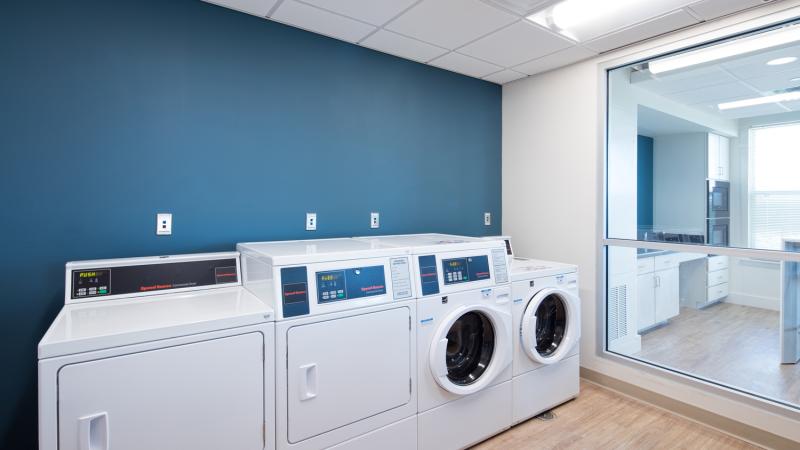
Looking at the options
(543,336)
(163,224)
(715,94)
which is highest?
(715,94)

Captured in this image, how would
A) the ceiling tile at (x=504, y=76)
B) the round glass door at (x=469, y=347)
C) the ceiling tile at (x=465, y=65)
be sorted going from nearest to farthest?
1. the round glass door at (x=469, y=347)
2. the ceiling tile at (x=465, y=65)
3. the ceiling tile at (x=504, y=76)

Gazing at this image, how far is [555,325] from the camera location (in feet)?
9.02

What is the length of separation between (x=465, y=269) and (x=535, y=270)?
606 millimetres

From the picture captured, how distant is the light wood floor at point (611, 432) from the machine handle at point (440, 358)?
1.97 feet

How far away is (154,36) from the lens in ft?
6.97

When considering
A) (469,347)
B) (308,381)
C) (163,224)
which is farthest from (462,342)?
(163,224)

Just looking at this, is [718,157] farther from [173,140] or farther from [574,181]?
[173,140]

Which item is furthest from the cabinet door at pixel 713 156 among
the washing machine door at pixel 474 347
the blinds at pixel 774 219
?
the washing machine door at pixel 474 347

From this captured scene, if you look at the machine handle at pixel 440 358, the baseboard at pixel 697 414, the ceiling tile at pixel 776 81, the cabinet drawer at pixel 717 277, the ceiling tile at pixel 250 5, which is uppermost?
the ceiling tile at pixel 250 5

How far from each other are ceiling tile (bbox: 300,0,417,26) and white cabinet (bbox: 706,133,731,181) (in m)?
2.36

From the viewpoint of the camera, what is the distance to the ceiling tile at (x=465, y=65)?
10.1 feet

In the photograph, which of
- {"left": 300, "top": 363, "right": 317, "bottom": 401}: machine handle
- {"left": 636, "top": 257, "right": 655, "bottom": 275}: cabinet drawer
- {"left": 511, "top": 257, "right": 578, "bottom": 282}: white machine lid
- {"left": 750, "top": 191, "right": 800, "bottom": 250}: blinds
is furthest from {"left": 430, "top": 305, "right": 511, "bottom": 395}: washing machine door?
{"left": 636, "top": 257, "right": 655, "bottom": 275}: cabinet drawer

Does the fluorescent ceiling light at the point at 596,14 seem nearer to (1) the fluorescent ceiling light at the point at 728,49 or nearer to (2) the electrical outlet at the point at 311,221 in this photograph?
(1) the fluorescent ceiling light at the point at 728,49

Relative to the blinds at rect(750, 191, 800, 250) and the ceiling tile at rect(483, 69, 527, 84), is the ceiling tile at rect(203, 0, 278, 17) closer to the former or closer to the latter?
the ceiling tile at rect(483, 69, 527, 84)
